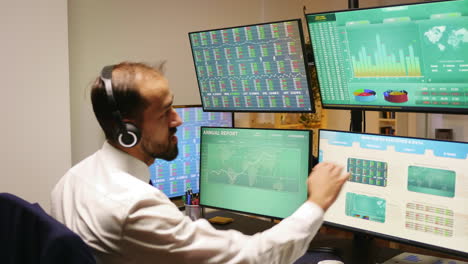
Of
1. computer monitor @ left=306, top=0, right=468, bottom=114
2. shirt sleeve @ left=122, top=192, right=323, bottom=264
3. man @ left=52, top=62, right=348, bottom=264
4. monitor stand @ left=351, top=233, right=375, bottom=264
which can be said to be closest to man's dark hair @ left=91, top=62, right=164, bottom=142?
man @ left=52, top=62, right=348, bottom=264

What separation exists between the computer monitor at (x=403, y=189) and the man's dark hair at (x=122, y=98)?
82cm

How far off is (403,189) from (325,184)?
19.0 inches

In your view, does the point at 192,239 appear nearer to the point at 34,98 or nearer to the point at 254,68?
the point at 254,68

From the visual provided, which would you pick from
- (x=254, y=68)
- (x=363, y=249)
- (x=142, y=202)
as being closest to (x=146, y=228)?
(x=142, y=202)

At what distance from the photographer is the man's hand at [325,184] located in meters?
1.34

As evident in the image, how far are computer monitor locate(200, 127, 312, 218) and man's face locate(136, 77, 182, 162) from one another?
0.72 meters

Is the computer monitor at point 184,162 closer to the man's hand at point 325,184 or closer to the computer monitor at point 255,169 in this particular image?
the computer monitor at point 255,169

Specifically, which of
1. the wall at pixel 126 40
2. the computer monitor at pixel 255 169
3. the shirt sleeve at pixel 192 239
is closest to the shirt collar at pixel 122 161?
the shirt sleeve at pixel 192 239

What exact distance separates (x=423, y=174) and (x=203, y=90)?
1063 mm

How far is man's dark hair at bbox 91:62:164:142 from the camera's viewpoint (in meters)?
1.30

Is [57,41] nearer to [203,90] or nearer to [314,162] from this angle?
[203,90]

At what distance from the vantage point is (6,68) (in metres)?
2.69

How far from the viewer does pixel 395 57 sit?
1790mm

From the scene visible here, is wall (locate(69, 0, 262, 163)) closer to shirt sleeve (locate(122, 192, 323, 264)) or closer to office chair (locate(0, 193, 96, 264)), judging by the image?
office chair (locate(0, 193, 96, 264))
